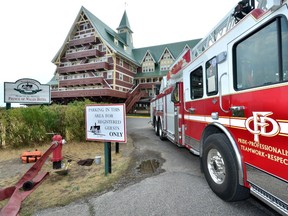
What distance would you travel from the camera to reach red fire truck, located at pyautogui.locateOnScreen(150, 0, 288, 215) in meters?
2.03

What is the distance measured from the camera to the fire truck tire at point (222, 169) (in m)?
2.83

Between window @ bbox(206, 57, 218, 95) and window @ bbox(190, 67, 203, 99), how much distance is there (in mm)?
327

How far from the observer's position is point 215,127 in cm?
350

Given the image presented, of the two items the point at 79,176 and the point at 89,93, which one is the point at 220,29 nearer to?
the point at 79,176

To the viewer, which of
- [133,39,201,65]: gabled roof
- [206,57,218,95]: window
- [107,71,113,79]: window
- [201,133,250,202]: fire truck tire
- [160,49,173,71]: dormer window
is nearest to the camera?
[201,133,250,202]: fire truck tire

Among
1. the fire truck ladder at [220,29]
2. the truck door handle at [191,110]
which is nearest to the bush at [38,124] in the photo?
the truck door handle at [191,110]

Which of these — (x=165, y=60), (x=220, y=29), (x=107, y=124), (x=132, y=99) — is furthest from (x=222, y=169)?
(x=165, y=60)

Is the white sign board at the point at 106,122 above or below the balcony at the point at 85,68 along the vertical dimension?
below

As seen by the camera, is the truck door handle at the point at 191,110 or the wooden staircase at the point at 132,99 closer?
the truck door handle at the point at 191,110

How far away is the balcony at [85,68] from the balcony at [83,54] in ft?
5.20

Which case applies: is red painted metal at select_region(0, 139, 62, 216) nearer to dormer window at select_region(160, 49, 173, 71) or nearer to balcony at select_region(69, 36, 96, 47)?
balcony at select_region(69, 36, 96, 47)

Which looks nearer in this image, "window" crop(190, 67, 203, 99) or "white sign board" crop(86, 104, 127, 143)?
"window" crop(190, 67, 203, 99)

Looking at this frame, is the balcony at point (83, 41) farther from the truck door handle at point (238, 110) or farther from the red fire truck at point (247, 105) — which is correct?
the truck door handle at point (238, 110)

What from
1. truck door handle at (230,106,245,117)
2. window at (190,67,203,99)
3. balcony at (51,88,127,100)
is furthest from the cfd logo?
balcony at (51,88,127,100)
